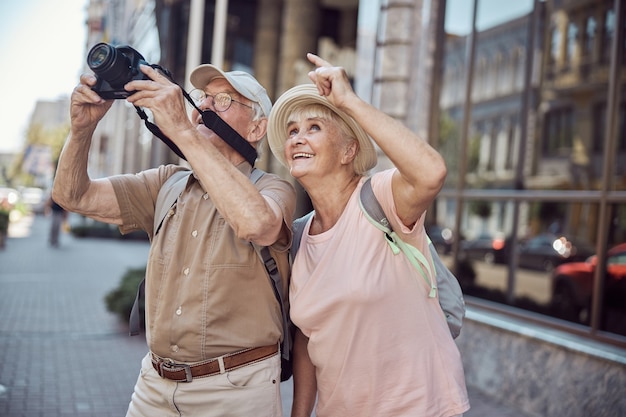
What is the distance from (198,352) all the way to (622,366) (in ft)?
11.7

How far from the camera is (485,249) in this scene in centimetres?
780

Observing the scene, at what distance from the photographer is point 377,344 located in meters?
2.39

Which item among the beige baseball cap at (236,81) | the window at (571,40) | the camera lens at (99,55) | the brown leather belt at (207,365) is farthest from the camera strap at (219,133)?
the window at (571,40)

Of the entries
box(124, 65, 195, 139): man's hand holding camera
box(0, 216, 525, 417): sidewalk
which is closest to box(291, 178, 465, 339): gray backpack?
box(124, 65, 195, 139): man's hand holding camera

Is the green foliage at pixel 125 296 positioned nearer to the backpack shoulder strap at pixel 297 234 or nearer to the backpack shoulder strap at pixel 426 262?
the backpack shoulder strap at pixel 297 234

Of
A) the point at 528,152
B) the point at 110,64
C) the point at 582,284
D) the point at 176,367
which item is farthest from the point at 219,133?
the point at 528,152

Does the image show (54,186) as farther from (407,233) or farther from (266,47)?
(266,47)

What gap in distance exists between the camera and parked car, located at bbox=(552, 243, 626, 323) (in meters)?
5.96

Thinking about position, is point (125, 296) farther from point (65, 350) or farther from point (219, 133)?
point (219, 133)

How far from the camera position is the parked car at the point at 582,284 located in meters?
5.96

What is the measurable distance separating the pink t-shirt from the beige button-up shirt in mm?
160

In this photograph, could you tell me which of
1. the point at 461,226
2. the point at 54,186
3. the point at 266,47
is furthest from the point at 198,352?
the point at 266,47

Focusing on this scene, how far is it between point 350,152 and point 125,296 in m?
6.32

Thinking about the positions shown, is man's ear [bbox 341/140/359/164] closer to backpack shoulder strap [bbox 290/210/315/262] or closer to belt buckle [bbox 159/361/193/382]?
backpack shoulder strap [bbox 290/210/315/262]
